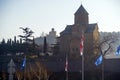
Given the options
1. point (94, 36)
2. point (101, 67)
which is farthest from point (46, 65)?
point (94, 36)

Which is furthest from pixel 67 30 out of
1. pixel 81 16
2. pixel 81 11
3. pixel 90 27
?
pixel 90 27

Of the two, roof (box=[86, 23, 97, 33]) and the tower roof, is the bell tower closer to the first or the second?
the tower roof

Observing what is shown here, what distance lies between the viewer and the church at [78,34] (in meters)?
75.6

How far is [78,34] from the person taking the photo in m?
78.0

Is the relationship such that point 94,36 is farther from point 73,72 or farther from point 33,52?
point 73,72

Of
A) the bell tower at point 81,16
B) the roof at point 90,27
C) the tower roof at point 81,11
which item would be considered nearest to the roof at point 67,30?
the bell tower at point 81,16

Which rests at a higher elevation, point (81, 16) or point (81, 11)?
A: point (81, 11)

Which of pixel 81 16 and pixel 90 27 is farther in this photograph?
pixel 81 16

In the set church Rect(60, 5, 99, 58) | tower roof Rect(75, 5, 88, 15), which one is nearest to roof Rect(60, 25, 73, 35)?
church Rect(60, 5, 99, 58)

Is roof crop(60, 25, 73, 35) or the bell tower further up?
the bell tower

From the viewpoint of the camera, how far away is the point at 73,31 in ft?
258

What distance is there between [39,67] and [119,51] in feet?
91.7

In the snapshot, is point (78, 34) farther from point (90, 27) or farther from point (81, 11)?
point (81, 11)

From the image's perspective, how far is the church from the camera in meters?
75.6
